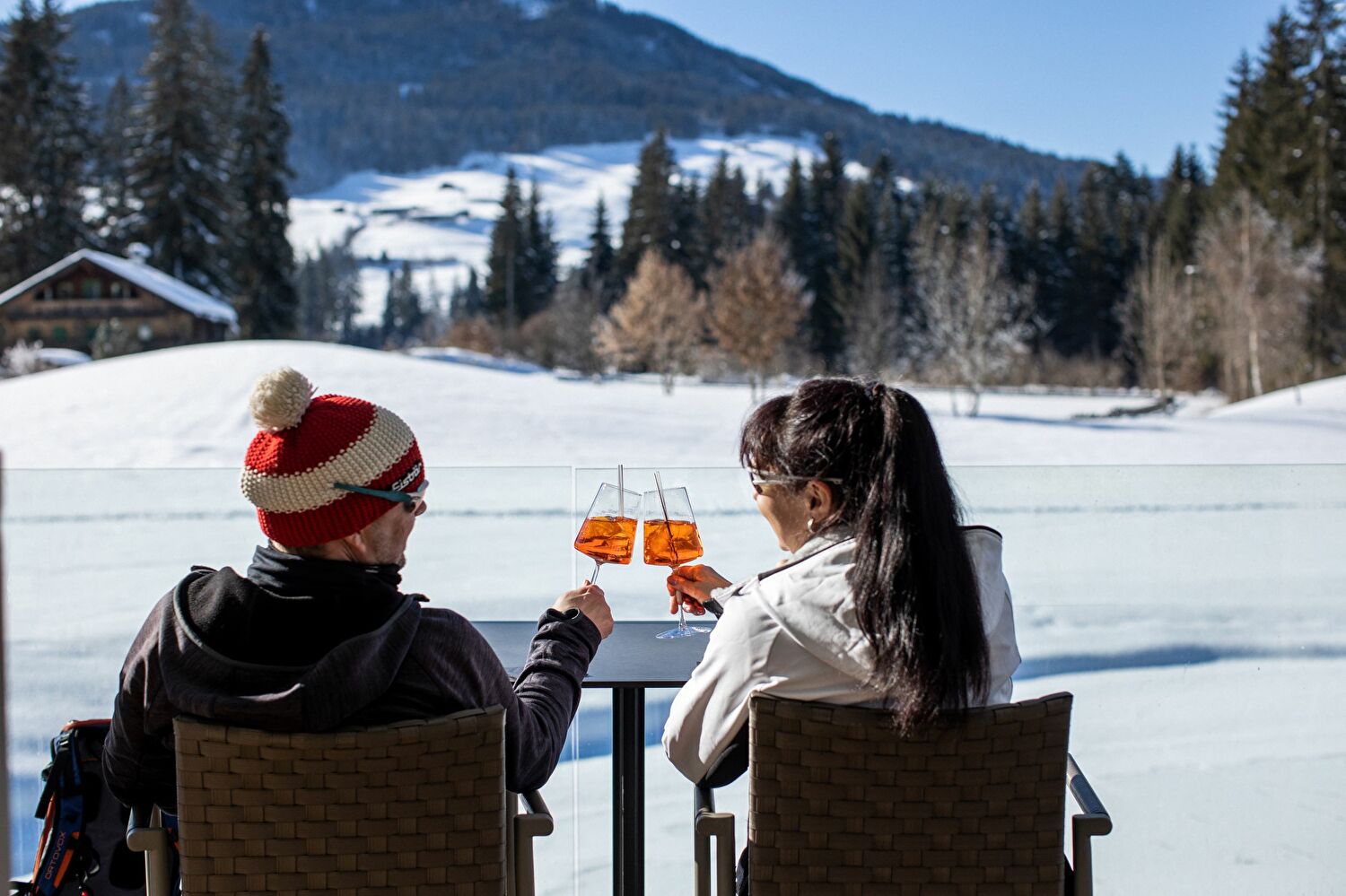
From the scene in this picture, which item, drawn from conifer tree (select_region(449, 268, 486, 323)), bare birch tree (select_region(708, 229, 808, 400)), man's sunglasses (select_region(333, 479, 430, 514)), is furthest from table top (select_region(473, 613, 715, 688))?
conifer tree (select_region(449, 268, 486, 323))

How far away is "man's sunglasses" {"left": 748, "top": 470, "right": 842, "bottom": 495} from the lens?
64.9 inches

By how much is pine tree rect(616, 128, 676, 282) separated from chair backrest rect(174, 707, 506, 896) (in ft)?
159

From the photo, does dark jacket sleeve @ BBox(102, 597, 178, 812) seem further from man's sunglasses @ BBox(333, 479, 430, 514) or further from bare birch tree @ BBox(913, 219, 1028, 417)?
bare birch tree @ BBox(913, 219, 1028, 417)

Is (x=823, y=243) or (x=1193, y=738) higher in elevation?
(x=823, y=243)

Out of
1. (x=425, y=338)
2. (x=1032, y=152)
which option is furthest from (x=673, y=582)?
(x=1032, y=152)

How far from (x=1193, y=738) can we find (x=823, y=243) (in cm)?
4763

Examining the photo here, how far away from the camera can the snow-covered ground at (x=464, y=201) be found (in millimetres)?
96812

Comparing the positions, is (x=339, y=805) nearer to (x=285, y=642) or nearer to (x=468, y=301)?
(x=285, y=642)

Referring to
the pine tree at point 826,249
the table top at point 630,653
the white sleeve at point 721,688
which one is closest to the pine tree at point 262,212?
the pine tree at point 826,249

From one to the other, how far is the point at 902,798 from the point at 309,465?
2.87 feet

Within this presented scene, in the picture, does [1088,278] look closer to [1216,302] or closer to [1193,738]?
[1216,302]

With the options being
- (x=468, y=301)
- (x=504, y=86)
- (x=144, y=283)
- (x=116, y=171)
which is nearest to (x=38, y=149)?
(x=116, y=171)

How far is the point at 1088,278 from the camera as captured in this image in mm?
49344

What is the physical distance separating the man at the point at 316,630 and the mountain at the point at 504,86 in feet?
350
